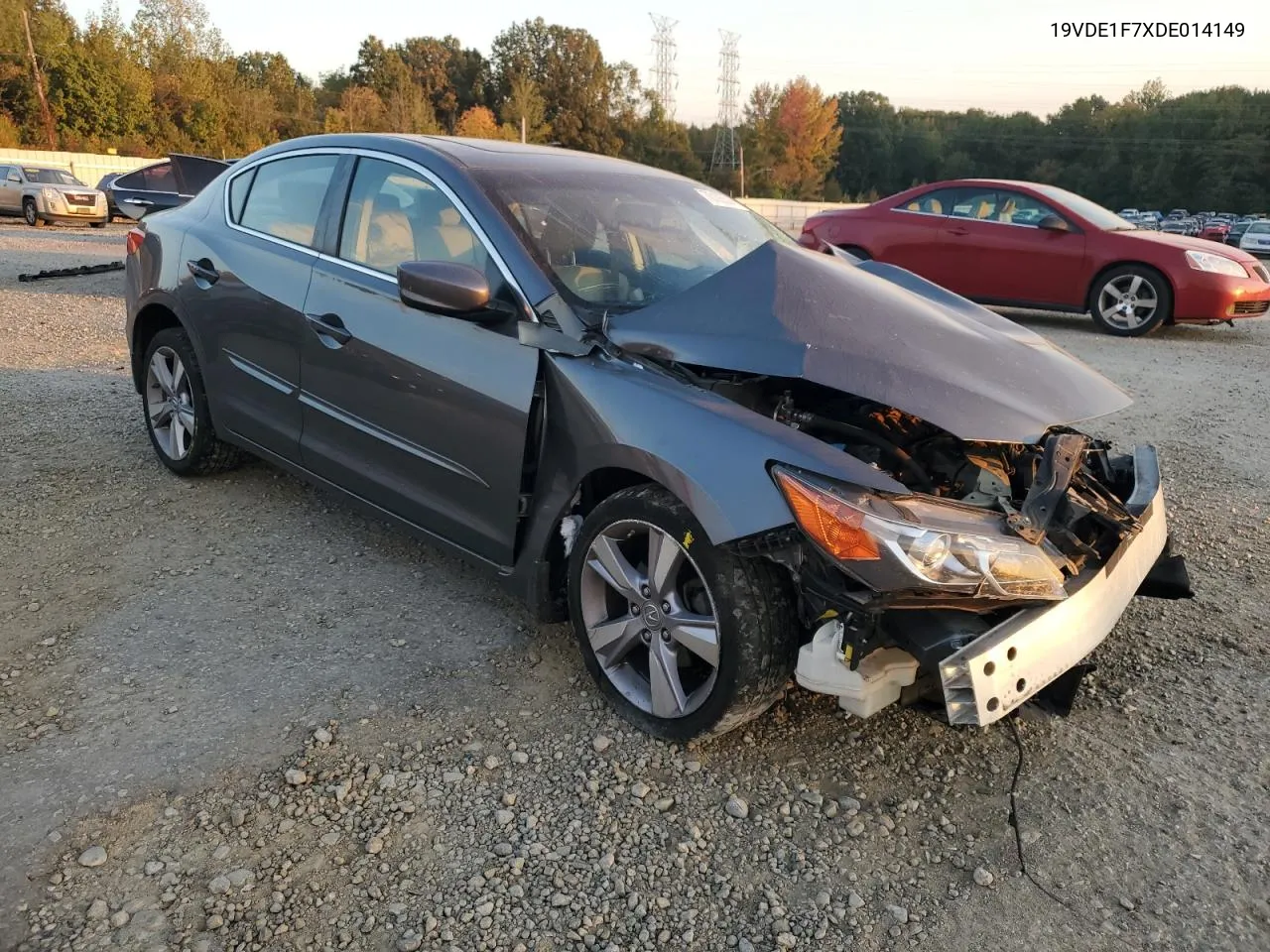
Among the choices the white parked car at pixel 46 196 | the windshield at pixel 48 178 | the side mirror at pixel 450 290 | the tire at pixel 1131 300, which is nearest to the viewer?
the side mirror at pixel 450 290

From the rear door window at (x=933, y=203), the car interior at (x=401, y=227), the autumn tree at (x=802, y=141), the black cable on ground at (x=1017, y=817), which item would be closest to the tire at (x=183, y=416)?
the car interior at (x=401, y=227)

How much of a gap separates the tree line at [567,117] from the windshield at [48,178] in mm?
26071

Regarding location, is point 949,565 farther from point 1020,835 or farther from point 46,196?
point 46,196

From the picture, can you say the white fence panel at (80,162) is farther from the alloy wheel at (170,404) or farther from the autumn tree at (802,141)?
the autumn tree at (802,141)

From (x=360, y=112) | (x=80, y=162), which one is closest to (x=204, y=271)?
(x=80, y=162)

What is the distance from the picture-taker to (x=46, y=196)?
20.5 m

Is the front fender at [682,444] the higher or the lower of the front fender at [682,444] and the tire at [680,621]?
Answer: the higher

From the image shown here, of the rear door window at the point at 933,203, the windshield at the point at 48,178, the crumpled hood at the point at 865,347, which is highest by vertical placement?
the windshield at the point at 48,178

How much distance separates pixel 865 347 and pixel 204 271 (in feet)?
9.84

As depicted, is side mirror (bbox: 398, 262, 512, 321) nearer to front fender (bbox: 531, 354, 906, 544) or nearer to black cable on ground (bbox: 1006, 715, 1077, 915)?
front fender (bbox: 531, 354, 906, 544)

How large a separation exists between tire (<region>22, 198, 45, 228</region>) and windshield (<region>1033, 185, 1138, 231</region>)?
823 inches

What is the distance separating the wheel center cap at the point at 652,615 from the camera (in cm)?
258

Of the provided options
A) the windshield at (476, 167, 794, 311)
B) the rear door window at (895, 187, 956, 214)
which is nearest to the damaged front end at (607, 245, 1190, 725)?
the windshield at (476, 167, 794, 311)

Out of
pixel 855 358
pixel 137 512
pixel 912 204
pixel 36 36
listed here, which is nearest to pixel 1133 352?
pixel 912 204
